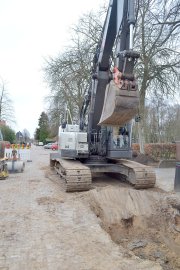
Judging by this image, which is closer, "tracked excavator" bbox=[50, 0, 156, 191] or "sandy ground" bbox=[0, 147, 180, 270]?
"sandy ground" bbox=[0, 147, 180, 270]

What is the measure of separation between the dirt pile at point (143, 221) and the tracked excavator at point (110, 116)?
49.1 inches

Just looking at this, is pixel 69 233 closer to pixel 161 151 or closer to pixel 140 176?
pixel 140 176

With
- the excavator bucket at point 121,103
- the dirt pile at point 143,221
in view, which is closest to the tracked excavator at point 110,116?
the excavator bucket at point 121,103

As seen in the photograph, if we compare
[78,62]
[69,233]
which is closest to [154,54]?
[78,62]

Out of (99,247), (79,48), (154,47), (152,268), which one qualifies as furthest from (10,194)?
(79,48)

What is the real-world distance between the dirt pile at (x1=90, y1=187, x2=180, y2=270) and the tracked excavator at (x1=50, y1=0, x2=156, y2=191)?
4.09 feet

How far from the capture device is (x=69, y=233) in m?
5.65

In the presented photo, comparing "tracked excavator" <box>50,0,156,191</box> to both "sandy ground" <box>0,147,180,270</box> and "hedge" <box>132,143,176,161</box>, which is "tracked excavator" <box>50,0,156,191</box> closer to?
"sandy ground" <box>0,147,180,270</box>

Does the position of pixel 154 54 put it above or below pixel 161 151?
above

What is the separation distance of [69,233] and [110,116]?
2.75 meters

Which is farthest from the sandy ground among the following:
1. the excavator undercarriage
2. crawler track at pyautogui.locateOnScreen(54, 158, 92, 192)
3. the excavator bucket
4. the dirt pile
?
the excavator bucket

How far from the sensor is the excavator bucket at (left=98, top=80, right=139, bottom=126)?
6930 millimetres

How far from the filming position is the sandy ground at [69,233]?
4.43 meters

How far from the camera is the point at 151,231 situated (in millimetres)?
6797
